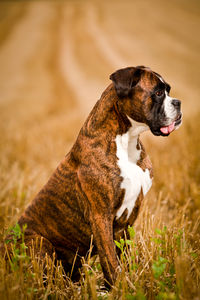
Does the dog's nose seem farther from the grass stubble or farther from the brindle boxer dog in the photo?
the grass stubble

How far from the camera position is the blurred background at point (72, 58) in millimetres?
8836

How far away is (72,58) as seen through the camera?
64.2 feet

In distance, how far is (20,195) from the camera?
422 cm

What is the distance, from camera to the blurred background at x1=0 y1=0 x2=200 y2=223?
884cm

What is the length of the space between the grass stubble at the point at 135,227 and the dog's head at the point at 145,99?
83 cm

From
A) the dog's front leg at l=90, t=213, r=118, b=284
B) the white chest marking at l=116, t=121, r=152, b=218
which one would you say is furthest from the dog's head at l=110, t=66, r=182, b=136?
the dog's front leg at l=90, t=213, r=118, b=284

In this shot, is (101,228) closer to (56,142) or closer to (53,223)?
(53,223)

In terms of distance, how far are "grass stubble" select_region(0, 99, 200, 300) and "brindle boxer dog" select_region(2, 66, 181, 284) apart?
19cm

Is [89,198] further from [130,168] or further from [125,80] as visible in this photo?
[125,80]

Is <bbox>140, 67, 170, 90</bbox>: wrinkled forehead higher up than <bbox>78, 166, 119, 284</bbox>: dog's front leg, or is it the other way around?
<bbox>140, 67, 170, 90</bbox>: wrinkled forehead

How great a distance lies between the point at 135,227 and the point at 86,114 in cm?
782

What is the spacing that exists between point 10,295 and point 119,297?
0.75 meters

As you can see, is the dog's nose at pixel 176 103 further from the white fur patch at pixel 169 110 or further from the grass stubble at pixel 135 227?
the grass stubble at pixel 135 227

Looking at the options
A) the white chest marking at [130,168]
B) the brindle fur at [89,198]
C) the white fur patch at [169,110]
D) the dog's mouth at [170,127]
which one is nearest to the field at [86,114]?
the brindle fur at [89,198]
